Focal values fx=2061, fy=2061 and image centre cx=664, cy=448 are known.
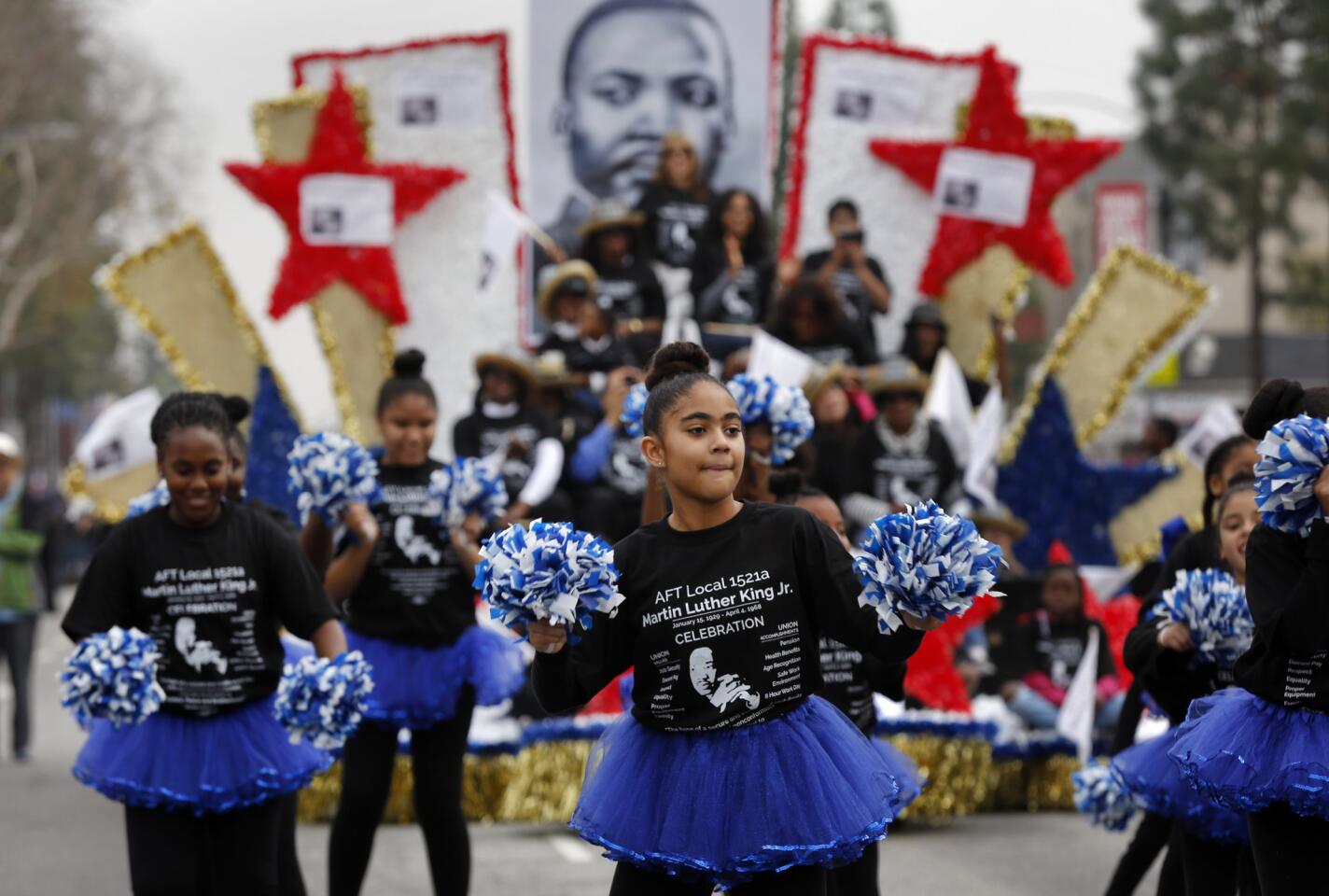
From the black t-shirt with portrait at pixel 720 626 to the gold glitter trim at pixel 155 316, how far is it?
7.80 m

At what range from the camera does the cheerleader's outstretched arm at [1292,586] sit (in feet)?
15.8

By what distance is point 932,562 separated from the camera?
4.35 meters

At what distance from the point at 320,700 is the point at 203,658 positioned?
0.46 m

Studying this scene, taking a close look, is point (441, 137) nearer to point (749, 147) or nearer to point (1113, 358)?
point (749, 147)

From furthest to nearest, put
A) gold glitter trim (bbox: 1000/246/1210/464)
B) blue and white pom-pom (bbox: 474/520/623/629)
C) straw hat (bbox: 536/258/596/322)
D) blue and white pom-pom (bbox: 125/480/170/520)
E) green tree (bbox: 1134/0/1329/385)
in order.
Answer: green tree (bbox: 1134/0/1329/385) → straw hat (bbox: 536/258/596/322) → gold glitter trim (bbox: 1000/246/1210/464) → blue and white pom-pom (bbox: 125/480/170/520) → blue and white pom-pom (bbox: 474/520/623/629)

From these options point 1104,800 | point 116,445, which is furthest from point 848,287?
point 1104,800

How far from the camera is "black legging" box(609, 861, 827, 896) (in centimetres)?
471

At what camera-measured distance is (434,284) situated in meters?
14.3

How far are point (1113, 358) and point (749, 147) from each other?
4255mm

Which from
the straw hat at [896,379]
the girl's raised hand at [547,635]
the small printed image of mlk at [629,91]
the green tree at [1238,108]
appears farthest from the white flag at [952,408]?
the green tree at [1238,108]

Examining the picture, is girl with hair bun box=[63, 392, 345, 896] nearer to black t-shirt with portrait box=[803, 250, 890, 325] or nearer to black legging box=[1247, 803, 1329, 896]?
black legging box=[1247, 803, 1329, 896]

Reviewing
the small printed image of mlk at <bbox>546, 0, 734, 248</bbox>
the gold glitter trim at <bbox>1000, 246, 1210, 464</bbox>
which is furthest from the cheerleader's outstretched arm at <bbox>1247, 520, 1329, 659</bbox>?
the small printed image of mlk at <bbox>546, 0, 734, 248</bbox>

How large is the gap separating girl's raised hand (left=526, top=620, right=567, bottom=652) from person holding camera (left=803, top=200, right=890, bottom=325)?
30.4 feet

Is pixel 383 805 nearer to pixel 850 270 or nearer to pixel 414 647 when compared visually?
pixel 414 647
